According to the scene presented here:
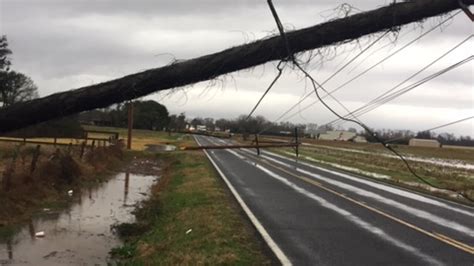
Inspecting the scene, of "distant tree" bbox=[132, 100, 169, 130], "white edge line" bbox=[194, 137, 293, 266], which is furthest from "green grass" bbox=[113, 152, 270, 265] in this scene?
"distant tree" bbox=[132, 100, 169, 130]

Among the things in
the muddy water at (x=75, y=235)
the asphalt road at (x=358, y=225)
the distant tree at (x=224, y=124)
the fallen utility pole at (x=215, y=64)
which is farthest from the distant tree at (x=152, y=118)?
the fallen utility pole at (x=215, y=64)

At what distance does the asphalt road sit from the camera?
9742 millimetres

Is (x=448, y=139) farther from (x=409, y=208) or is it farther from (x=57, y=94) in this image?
(x=57, y=94)

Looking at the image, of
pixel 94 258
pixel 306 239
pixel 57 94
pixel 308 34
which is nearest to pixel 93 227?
pixel 94 258

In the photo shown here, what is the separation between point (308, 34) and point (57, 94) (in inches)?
119

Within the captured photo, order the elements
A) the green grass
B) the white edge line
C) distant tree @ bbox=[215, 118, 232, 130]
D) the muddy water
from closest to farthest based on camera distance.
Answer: the white edge line → the green grass → the muddy water → distant tree @ bbox=[215, 118, 232, 130]

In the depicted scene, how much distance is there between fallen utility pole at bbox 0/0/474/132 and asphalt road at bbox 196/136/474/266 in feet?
11.6

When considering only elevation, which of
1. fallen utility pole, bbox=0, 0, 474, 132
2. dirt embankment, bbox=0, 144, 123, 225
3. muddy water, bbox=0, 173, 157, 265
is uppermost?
fallen utility pole, bbox=0, 0, 474, 132

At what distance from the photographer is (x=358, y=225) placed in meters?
13.1

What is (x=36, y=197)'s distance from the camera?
1742 cm

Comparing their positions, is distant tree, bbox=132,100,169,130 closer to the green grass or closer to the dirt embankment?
the dirt embankment

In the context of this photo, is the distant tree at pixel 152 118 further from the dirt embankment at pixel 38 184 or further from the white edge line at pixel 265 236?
the white edge line at pixel 265 236

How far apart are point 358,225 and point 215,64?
24.1ft

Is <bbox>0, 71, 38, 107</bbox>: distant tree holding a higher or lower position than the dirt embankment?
higher
